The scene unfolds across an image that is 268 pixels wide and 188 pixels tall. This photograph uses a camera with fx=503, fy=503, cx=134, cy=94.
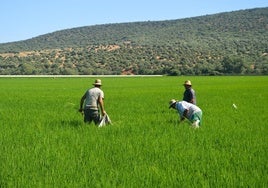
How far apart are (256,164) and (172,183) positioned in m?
1.97

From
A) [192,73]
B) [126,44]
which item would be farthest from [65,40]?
[192,73]

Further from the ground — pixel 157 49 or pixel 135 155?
pixel 135 155

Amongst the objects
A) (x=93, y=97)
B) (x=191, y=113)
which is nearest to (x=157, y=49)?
(x=93, y=97)

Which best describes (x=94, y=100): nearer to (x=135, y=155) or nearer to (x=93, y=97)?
(x=93, y=97)

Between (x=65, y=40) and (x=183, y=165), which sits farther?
(x=65, y=40)

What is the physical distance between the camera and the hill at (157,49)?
341 feet

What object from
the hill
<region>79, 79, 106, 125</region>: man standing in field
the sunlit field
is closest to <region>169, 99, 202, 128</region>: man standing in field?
the sunlit field

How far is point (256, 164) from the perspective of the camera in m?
8.26

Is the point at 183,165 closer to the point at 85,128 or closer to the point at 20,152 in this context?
the point at 20,152

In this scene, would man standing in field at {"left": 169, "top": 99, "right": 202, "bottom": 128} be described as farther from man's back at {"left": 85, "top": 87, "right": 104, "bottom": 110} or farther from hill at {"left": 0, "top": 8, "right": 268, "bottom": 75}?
hill at {"left": 0, "top": 8, "right": 268, "bottom": 75}

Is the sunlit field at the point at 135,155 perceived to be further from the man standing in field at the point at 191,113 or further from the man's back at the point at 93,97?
the man's back at the point at 93,97

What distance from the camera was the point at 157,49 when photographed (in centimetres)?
13538

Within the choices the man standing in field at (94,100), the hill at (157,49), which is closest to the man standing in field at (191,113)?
the man standing in field at (94,100)

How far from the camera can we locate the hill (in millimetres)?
103938
